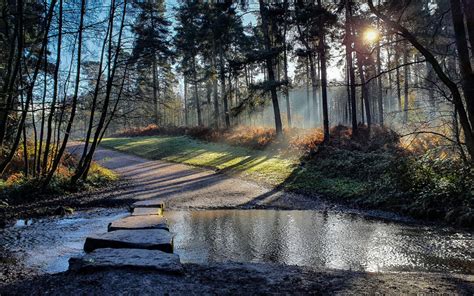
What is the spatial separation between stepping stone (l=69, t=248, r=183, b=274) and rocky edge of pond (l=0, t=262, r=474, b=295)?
8cm

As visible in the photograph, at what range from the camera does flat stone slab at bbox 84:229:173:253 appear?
4895 mm

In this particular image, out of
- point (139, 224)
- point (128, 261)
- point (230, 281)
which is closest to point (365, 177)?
point (139, 224)

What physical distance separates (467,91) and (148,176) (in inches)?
463

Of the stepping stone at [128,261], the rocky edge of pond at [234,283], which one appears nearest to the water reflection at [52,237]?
the stepping stone at [128,261]

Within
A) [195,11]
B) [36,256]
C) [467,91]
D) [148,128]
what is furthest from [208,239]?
[148,128]

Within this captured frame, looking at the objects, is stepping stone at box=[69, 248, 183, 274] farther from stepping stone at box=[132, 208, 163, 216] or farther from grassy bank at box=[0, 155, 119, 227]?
grassy bank at box=[0, 155, 119, 227]

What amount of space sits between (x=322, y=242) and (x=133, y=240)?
10.0 ft

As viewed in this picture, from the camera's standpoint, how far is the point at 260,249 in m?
5.68

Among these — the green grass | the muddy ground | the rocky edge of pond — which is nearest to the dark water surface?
the muddy ground

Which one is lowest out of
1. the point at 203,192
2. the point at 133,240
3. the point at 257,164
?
the point at 203,192

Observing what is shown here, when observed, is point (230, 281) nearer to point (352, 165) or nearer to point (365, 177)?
point (365, 177)

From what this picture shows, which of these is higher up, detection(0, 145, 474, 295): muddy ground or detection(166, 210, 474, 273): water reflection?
detection(0, 145, 474, 295): muddy ground

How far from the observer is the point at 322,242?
6.10m

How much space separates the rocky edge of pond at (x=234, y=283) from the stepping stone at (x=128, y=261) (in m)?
0.08
